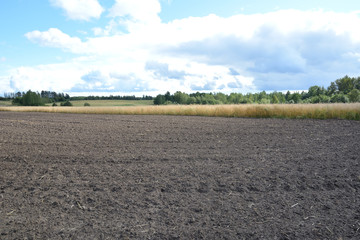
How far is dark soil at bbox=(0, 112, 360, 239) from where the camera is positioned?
3.22 metres

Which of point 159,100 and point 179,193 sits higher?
point 159,100

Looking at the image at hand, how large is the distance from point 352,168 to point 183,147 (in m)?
4.09

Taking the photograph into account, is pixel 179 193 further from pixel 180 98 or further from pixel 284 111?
pixel 180 98

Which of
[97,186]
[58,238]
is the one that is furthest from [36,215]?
[97,186]

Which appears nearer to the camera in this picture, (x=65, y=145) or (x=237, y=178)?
(x=237, y=178)

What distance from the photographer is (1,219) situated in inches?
139

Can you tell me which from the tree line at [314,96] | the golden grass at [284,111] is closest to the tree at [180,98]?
the tree line at [314,96]

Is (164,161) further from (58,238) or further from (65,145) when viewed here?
(65,145)

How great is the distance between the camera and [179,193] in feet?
13.7

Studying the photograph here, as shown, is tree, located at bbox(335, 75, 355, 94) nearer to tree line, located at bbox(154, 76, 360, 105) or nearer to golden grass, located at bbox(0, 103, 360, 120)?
tree line, located at bbox(154, 76, 360, 105)

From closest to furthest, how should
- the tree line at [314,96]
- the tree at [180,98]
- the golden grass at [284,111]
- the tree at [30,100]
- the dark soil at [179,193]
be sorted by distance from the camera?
the dark soil at [179,193], the golden grass at [284,111], the tree line at [314,96], the tree at [30,100], the tree at [180,98]

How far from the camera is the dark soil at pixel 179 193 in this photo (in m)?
3.22

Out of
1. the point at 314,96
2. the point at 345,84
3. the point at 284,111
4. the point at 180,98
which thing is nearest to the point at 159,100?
the point at 180,98

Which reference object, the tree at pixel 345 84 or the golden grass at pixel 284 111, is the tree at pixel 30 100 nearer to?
the golden grass at pixel 284 111
